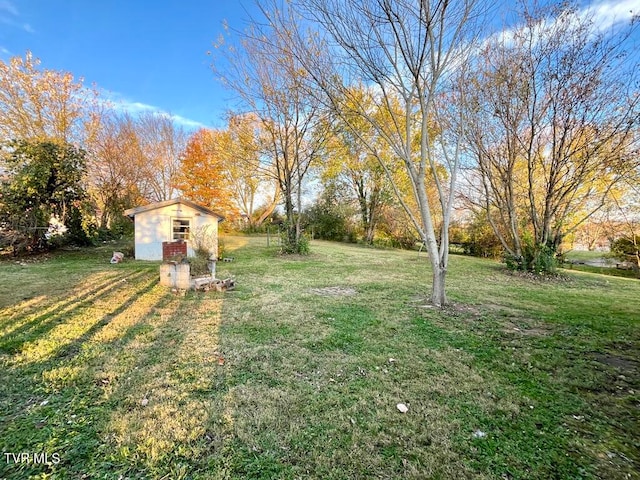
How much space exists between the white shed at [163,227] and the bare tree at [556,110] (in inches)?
387

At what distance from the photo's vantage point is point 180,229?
11.2 metres

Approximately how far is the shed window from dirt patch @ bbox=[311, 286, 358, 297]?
7.28 meters

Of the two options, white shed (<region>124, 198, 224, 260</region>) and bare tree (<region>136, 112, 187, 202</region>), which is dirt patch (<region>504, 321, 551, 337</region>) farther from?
bare tree (<region>136, 112, 187, 202</region>)

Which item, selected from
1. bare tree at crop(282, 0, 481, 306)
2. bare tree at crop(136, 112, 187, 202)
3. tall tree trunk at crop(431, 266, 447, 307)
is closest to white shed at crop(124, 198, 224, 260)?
bare tree at crop(282, 0, 481, 306)

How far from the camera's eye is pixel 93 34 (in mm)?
9594

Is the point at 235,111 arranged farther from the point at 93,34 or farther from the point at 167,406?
the point at 167,406

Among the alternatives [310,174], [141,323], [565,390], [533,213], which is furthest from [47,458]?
[310,174]

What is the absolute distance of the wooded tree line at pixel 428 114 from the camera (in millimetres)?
4812

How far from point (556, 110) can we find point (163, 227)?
1302 cm

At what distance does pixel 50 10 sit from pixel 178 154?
447 inches

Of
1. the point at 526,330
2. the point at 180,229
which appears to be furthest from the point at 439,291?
the point at 180,229

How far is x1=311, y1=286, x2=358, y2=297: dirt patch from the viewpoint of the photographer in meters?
5.88

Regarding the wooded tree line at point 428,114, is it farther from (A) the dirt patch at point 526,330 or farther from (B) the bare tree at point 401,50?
(A) the dirt patch at point 526,330

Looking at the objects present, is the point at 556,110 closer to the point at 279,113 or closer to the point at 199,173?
the point at 279,113
